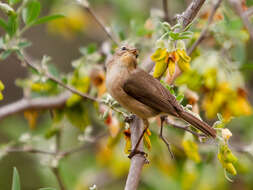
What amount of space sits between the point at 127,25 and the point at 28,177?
6.94 ft

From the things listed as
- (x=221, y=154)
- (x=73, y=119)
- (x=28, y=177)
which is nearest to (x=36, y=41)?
(x=28, y=177)

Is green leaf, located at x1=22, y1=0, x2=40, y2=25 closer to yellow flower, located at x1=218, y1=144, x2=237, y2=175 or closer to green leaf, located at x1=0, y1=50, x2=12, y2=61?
green leaf, located at x1=0, y1=50, x2=12, y2=61

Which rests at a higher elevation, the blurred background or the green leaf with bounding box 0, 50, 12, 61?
the blurred background

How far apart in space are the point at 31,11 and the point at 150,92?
834 mm

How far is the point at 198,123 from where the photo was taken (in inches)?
86.6

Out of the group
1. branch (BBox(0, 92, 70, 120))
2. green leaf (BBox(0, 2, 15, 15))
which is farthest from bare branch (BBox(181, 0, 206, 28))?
branch (BBox(0, 92, 70, 120))

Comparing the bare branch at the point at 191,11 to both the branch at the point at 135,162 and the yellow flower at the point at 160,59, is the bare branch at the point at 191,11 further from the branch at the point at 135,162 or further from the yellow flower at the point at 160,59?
the branch at the point at 135,162

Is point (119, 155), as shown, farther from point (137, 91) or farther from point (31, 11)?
point (31, 11)

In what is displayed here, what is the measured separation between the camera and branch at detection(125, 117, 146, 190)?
76.7 inches

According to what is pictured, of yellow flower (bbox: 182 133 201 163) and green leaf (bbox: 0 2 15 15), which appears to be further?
yellow flower (bbox: 182 133 201 163)

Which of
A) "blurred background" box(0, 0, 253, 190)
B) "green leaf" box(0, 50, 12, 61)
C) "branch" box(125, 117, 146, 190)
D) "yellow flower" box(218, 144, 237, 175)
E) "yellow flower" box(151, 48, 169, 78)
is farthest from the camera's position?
"blurred background" box(0, 0, 253, 190)

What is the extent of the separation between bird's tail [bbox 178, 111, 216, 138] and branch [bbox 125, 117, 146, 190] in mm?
225

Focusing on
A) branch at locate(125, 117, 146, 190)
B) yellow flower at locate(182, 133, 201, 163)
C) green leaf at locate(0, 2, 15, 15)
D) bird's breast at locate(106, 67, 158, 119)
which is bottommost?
branch at locate(125, 117, 146, 190)

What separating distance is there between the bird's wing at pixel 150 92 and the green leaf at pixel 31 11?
2.12 feet
